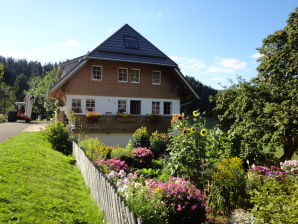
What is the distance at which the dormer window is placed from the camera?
21.2 meters

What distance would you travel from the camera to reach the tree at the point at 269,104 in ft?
35.0

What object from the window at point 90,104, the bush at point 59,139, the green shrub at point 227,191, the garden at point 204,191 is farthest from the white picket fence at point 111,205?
the window at point 90,104

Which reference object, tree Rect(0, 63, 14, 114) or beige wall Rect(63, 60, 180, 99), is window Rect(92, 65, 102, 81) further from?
tree Rect(0, 63, 14, 114)

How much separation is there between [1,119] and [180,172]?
114ft

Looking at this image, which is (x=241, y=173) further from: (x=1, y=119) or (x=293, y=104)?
(x=1, y=119)

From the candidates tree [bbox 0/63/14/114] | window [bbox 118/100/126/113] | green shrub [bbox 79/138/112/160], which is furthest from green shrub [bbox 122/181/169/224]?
tree [bbox 0/63/14/114]

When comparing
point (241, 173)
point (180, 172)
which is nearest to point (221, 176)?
point (241, 173)

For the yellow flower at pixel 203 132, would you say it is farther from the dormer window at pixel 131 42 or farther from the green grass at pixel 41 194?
the dormer window at pixel 131 42

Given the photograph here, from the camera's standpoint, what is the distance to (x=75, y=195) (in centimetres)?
731

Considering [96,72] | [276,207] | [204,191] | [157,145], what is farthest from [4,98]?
[276,207]

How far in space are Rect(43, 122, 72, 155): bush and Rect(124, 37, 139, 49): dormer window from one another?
29.9 feet

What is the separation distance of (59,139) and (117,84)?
24.4ft

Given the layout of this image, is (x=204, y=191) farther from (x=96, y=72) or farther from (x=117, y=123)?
(x=96, y=72)

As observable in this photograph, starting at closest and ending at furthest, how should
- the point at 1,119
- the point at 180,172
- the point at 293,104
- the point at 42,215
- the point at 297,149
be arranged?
the point at 42,215, the point at 180,172, the point at 293,104, the point at 297,149, the point at 1,119
